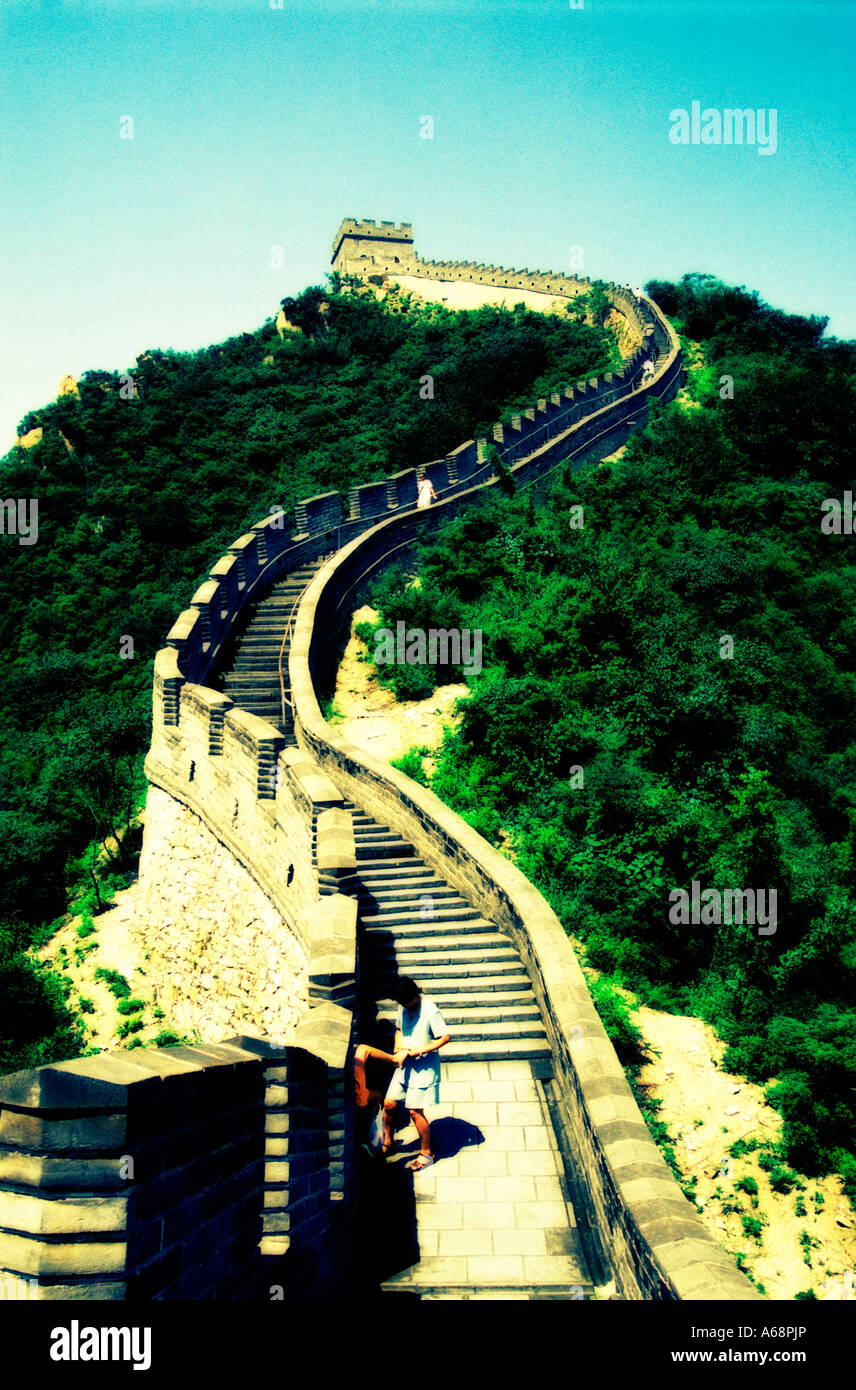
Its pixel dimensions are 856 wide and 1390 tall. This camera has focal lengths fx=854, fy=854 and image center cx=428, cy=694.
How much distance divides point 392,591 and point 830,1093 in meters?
12.6

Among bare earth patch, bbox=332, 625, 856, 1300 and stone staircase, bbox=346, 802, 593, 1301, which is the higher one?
stone staircase, bbox=346, 802, 593, 1301

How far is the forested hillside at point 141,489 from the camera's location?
625 inches

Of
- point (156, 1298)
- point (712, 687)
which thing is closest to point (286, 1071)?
point (156, 1298)

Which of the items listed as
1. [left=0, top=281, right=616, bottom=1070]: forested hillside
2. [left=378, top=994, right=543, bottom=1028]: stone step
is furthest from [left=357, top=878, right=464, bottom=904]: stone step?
[left=0, top=281, right=616, bottom=1070]: forested hillside

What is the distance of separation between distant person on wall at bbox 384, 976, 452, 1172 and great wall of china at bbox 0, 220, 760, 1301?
33cm

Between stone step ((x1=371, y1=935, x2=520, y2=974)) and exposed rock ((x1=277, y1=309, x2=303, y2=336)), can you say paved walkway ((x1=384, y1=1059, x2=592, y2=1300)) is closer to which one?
stone step ((x1=371, y1=935, x2=520, y2=974))

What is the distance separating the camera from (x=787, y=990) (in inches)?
346

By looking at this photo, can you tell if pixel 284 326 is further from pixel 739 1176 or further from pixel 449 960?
pixel 739 1176

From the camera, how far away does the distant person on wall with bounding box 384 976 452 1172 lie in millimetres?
5691

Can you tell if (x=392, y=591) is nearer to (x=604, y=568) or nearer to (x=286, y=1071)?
(x=604, y=568)

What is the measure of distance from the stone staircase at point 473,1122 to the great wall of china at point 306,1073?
20mm

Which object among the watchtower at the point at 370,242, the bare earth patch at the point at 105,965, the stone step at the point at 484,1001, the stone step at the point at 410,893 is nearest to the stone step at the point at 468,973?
the stone step at the point at 484,1001

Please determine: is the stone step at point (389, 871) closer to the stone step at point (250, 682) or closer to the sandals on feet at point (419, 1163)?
the sandals on feet at point (419, 1163)

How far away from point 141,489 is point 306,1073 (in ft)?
83.4
